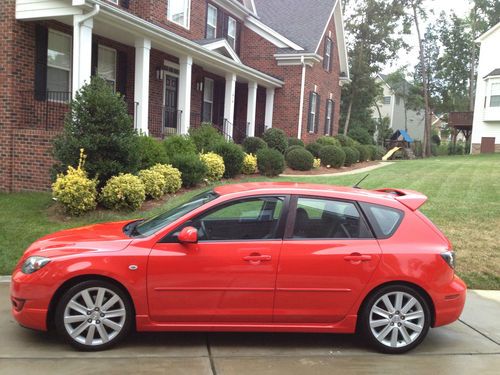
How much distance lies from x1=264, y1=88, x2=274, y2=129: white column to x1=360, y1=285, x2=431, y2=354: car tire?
1909cm

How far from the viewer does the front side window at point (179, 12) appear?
17244mm

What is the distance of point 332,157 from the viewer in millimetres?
20297

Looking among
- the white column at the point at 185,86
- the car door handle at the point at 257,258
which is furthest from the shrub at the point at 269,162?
the car door handle at the point at 257,258

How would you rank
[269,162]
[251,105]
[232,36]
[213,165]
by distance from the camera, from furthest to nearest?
[232,36], [251,105], [269,162], [213,165]

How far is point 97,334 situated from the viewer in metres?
4.23

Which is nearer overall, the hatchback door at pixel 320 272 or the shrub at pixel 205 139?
the hatchback door at pixel 320 272

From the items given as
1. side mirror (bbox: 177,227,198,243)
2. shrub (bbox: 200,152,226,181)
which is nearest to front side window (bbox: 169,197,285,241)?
side mirror (bbox: 177,227,198,243)

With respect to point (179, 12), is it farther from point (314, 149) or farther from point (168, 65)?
point (314, 149)

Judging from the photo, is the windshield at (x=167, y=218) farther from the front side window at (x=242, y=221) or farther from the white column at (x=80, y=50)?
the white column at (x=80, y=50)

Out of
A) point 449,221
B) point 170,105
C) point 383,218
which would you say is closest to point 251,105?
point 170,105

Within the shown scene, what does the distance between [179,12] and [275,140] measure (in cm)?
606

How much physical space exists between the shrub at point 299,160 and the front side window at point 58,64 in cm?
825

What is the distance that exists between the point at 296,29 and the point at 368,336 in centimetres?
2239

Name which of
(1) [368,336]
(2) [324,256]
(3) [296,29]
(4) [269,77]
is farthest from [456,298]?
(3) [296,29]
